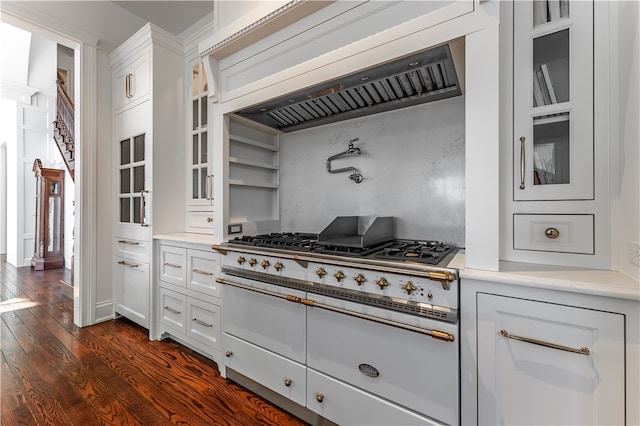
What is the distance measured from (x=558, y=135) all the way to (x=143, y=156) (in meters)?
→ 3.01

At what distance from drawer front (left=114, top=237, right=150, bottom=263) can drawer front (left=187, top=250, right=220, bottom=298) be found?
0.68 meters

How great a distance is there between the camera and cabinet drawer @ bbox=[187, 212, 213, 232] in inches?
101

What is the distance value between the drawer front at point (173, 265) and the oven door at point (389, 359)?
1.25m

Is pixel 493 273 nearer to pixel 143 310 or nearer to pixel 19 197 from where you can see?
pixel 143 310

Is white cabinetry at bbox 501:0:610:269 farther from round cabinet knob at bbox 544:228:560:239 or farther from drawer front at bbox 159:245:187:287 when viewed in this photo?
drawer front at bbox 159:245:187:287

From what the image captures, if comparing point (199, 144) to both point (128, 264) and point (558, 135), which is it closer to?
point (128, 264)

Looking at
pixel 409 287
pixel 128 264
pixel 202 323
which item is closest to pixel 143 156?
pixel 128 264

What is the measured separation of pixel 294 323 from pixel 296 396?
378 millimetres

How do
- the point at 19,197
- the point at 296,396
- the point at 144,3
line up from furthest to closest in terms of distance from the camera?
the point at 19,197 < the point at 144,3 < the point at 296,396

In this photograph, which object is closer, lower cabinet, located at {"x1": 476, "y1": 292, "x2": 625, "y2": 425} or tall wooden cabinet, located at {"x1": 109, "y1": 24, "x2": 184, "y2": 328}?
lower cabinet, located at {"x1": 476, "y1": 292, "x2": 625, "y2": 425}

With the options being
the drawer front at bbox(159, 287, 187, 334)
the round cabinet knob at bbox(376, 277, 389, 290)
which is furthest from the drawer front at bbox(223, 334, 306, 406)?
the round cabinet knob at bbox(376, 277, 389, 290)

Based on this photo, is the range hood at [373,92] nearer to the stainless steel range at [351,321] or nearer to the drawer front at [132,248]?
the stainless steel range at [351,321]

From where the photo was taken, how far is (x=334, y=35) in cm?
152

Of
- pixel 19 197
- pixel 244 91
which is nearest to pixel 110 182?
pixel 244 91
